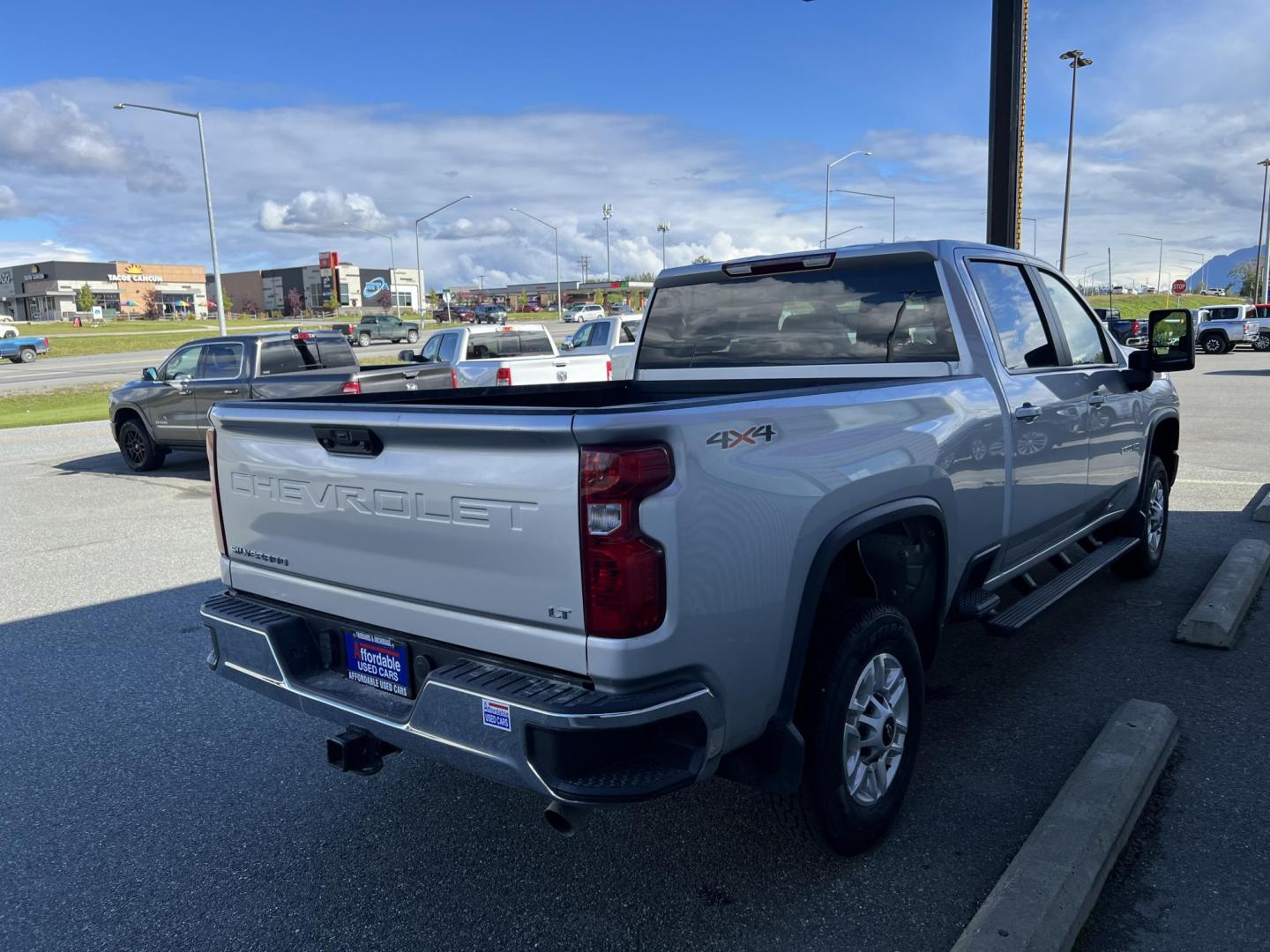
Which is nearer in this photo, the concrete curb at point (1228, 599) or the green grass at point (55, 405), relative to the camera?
the concrete curb at point (1228, 599)

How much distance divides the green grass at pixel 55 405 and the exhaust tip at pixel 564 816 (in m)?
17.5

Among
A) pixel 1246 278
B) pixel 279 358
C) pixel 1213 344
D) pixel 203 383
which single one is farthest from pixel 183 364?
pixel 1246 278

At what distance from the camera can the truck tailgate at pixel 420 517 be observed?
248cm

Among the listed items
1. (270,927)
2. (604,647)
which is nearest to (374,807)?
(270,927)

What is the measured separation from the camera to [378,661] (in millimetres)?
3008

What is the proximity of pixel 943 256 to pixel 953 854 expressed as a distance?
2363 millimetres

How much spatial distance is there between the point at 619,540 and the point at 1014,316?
2.88 m

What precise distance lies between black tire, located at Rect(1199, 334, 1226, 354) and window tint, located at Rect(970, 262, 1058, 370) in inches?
1452

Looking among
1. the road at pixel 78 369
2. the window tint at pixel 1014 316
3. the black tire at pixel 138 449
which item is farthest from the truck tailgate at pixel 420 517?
the road at pixel 78 369

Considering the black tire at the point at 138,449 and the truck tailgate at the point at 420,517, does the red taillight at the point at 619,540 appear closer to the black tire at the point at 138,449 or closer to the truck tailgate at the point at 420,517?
the truck tailgate at the point at 420,517

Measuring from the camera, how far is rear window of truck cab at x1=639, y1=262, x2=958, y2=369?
413 cm

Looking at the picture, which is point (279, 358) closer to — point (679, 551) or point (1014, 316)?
point (1014, 316)

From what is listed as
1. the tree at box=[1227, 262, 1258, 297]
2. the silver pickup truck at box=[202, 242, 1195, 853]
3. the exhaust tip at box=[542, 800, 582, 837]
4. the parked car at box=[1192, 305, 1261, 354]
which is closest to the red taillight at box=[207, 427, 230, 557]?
the silver pickup truck at box=[202, 242, 1195, 853]

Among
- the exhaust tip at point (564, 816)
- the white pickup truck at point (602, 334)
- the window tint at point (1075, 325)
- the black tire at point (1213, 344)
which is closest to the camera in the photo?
the exhaust tip at point (564, 816)
